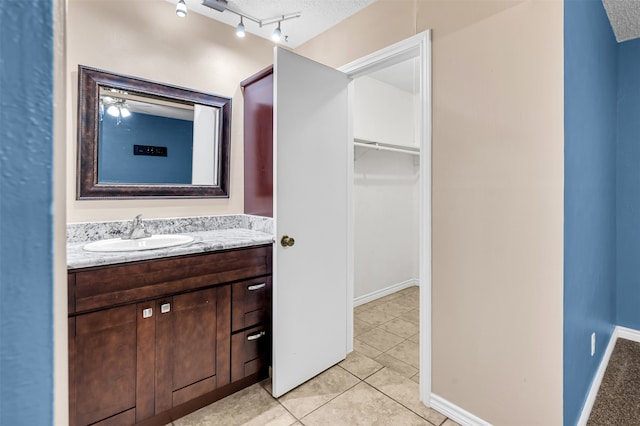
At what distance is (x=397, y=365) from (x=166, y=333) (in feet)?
5.16

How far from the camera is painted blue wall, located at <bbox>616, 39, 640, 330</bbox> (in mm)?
2658

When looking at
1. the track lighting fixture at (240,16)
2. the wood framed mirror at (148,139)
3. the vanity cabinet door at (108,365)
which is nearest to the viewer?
the vanity cabinet door at (108,365)

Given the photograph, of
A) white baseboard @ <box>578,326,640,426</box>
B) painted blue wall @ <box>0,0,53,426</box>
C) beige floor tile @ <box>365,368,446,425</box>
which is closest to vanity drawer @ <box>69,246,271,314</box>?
beige floor tile @ <box>365,368,446,425</box>

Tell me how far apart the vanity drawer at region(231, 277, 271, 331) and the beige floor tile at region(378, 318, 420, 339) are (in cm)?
135

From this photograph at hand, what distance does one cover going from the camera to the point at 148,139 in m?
2.11

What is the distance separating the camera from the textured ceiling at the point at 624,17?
2.15 m

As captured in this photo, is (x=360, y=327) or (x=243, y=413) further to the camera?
(x=360, y=327)

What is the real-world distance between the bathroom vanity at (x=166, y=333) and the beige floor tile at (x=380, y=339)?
96 cm

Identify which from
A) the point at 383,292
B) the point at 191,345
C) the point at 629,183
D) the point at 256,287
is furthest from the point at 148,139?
the point at 629,183

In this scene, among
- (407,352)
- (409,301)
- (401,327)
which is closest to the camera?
(407,352)

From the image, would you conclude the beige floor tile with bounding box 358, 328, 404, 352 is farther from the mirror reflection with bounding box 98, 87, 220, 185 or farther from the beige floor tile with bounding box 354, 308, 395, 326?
the mirror reflection with bounding box 98, 87, 220, 185

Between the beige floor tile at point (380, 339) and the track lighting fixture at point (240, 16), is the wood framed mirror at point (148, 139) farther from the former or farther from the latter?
the beige floor tile at point (380, 339)

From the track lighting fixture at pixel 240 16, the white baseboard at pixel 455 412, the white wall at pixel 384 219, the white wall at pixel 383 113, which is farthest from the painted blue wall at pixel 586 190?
the white wall at pixel 384 219

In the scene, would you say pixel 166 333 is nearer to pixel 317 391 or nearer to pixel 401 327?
pixel 317 391
